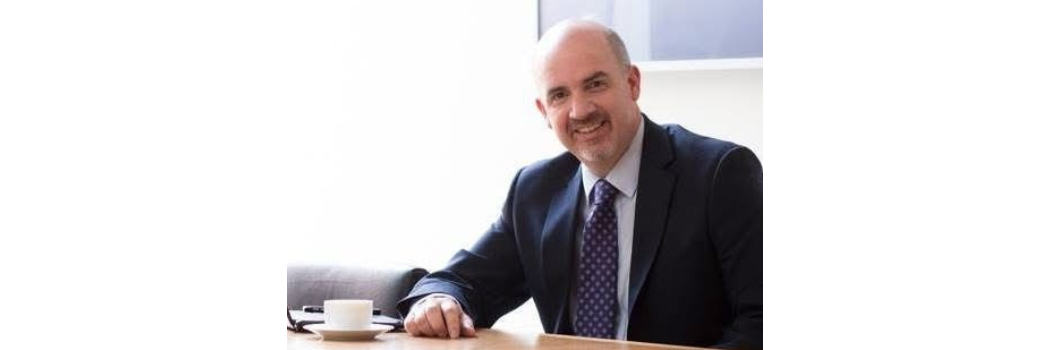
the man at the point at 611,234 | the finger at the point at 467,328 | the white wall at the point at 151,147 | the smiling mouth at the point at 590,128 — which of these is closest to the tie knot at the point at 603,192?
the man at the point at 611,234

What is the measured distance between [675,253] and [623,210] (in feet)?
0.54

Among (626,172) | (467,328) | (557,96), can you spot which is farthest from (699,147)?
(467,328)

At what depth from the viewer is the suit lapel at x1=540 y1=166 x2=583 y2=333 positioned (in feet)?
8.90

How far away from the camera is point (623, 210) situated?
8.86 feet

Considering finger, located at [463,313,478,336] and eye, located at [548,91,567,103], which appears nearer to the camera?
finger, located at [463,313,478,336]

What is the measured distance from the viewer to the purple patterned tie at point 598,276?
2654 mm

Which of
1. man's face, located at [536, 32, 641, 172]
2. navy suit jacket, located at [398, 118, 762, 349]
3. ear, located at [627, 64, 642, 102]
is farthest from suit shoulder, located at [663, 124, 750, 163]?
ear, located at [627, 64, 642, 102]

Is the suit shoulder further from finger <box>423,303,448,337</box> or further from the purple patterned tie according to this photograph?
finger <box>423,303,448,337</box>

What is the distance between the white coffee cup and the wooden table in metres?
0.04

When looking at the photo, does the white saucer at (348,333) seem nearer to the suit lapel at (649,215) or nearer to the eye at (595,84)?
the suit lapel at (649,215)
